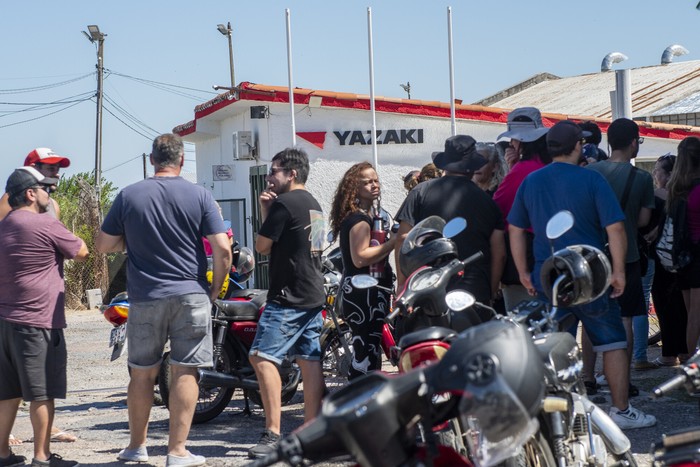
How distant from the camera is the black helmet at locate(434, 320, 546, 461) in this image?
250cm

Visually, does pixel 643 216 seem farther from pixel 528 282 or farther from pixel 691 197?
pixel 528 282

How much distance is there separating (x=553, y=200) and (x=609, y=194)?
1.06 feet

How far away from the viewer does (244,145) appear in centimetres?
1820

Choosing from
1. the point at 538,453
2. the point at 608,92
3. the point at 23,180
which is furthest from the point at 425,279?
the point at 608,92

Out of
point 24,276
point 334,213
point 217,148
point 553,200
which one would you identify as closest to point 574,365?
point 553,200

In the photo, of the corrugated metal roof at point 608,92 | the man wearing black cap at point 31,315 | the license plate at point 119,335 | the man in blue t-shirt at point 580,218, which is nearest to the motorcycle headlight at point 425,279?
the man in blue t-shirt at point 580,218

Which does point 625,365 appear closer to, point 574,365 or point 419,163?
point 574,365

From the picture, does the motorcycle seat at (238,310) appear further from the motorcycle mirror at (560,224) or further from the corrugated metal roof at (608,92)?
the corrugated metal roof at (608,92)

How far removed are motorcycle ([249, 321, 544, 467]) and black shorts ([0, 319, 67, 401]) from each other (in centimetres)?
405

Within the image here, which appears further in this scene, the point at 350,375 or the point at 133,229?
the point at 350,375

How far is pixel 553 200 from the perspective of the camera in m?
6.18

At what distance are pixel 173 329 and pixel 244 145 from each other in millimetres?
12248

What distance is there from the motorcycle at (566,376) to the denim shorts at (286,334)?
92.6 inches

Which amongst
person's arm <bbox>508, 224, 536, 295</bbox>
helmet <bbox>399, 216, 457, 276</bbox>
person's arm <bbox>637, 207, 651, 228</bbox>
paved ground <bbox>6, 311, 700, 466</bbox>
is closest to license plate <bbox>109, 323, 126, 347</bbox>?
paved ground <bbox>6, 311, 700, 466</bbox>
